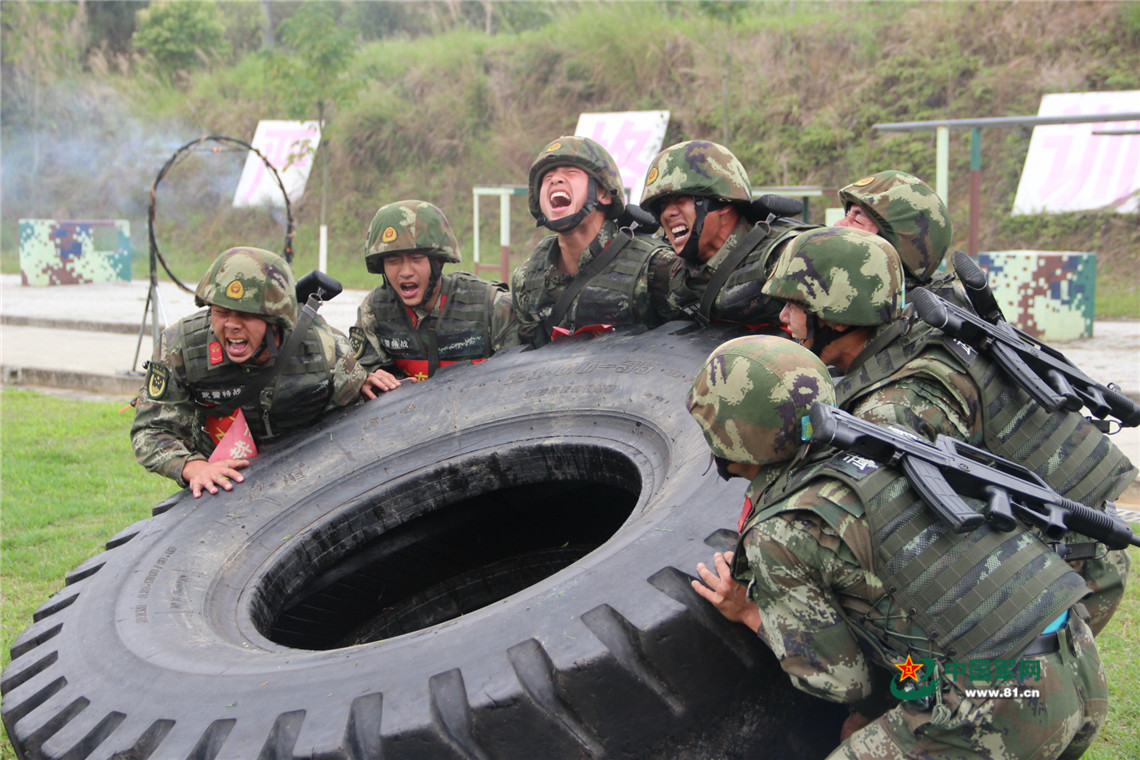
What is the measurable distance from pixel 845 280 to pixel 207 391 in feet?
7.99

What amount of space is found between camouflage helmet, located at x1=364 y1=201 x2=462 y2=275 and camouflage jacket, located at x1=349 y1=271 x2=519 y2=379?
173 millimetres

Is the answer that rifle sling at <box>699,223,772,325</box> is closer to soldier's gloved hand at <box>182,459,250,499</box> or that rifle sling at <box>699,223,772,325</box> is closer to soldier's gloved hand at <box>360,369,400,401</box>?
soldier's gloved hand at <box>360,369,400,401</box>

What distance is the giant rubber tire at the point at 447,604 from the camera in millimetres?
2217

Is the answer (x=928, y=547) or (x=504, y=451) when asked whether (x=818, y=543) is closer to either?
(x=928, y=547)

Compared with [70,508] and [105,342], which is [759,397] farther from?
[105,342]

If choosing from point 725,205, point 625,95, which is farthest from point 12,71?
point 725,205

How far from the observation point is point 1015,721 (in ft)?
6.75

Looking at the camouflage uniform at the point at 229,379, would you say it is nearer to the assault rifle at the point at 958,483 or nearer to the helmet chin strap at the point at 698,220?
the helmet chin strap at the point at 698,220

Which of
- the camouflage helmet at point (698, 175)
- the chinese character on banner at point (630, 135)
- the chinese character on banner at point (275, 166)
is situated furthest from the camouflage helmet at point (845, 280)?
the chinese character on banner at point (275, 166)

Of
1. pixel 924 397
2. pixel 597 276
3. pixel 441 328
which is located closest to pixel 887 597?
pixel 924 397

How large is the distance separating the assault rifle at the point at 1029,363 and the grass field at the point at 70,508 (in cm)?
111

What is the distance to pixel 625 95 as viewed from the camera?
65.4ft

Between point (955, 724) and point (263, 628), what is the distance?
2.01 metres

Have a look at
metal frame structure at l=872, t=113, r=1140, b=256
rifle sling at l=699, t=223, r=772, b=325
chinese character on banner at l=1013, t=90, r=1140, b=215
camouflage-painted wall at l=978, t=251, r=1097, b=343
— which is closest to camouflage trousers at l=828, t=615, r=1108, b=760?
rifle sling at l=699, t=223, r=772, b=325
